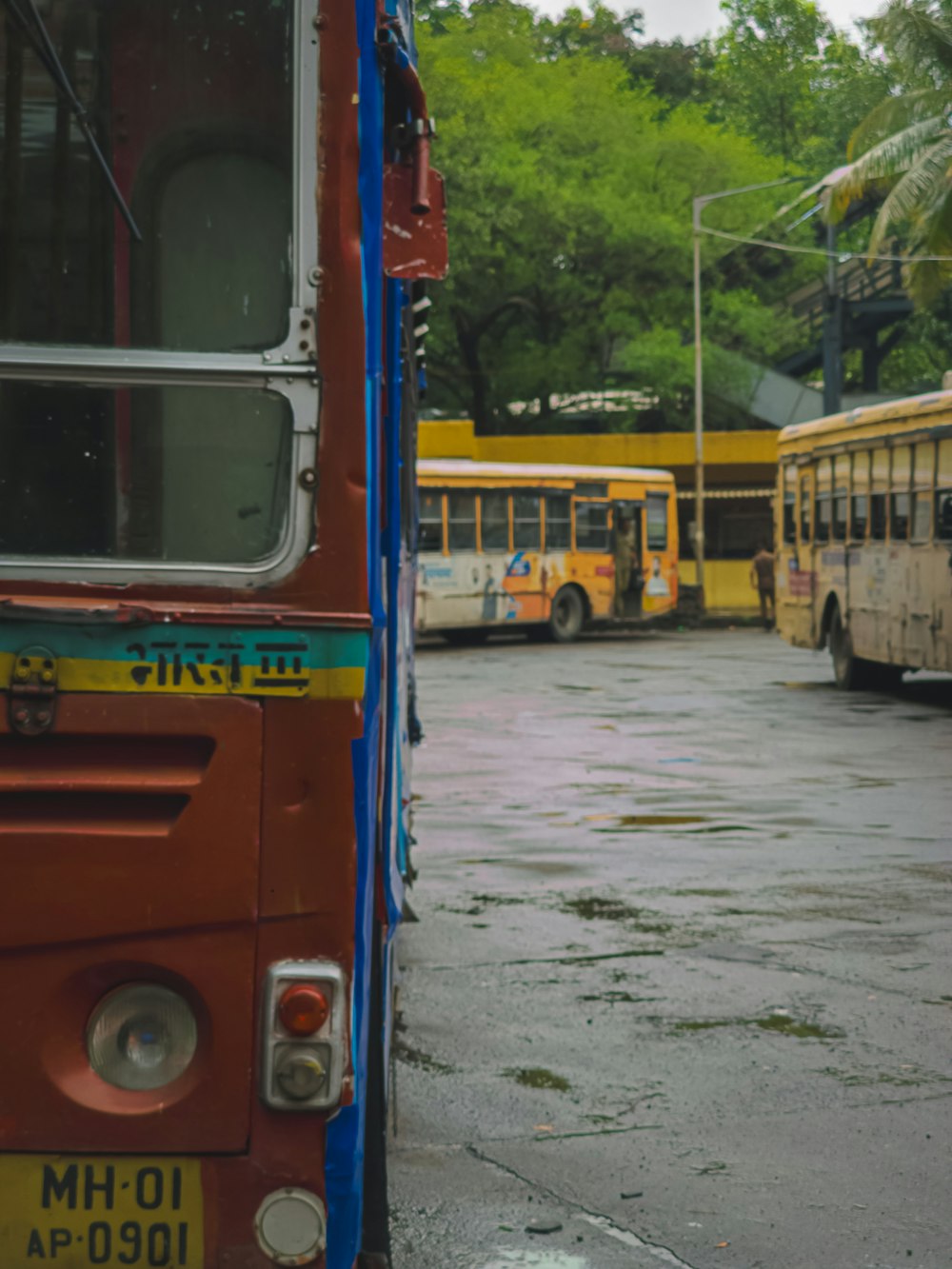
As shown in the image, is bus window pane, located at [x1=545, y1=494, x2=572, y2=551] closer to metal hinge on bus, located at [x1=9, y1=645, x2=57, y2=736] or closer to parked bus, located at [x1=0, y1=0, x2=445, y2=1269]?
parked bus, located at [x1=0, y1=0, x2=445, y2=1269]

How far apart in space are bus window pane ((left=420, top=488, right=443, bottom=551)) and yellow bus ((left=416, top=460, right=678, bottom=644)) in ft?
0.05

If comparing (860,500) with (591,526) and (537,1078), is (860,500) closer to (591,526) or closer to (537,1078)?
(591,526)

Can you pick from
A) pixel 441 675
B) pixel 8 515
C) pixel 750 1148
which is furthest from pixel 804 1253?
pixel 441 675

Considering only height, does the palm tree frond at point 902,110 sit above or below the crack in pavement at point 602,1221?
above

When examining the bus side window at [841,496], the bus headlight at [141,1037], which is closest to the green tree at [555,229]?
the bus side window at [841,496]

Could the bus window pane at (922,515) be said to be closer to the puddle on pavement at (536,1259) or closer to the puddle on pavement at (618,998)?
the puddle on pavement at (618,998)

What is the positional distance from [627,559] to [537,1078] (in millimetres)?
29862

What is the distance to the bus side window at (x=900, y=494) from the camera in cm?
2064

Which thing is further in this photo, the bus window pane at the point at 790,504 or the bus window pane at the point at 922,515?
the bus window pane at the point at 790,504

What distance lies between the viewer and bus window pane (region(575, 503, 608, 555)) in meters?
34.6

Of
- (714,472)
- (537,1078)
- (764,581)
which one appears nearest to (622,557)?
(764,581)

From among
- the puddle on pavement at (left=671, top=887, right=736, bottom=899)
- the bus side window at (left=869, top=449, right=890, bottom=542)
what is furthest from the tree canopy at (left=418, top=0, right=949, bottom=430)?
the puddle on pavement at (left=671, top=887, right=736, bottom=899)

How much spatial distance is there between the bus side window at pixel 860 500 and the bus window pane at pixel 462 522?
10344mm

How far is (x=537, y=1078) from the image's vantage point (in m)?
6.28
